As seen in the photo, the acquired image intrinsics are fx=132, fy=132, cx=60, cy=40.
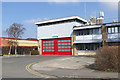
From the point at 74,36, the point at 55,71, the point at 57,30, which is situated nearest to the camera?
the point at 55,71

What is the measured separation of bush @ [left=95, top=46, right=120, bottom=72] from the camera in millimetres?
8230

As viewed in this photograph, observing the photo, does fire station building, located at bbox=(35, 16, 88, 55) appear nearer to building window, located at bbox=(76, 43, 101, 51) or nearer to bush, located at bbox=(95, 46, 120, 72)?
building window, located at bbox=(76, 43, 101, 51)

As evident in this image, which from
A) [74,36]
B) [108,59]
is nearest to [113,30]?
[74,36]

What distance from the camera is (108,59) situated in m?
8.59

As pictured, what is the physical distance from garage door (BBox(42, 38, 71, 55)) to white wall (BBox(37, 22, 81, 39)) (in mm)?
1071

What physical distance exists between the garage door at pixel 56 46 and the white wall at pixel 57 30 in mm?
1071

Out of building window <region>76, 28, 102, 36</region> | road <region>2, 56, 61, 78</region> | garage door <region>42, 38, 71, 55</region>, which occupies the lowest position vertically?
road <region>2, 56, 61, 78</region>

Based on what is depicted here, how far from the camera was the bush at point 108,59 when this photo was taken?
8230mm

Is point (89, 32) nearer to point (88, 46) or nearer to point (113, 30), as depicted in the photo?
point (88, 46)

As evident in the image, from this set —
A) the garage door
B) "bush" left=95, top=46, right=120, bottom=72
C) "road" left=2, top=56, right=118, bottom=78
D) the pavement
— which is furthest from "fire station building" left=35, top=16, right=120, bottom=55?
"bush" left=95, top=46, right=120, bottom=72

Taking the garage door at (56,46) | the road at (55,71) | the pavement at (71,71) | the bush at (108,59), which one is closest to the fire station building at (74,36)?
the garage door at (56,46)

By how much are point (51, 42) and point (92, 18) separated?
12128 millimetres

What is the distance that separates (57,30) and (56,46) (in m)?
3.49

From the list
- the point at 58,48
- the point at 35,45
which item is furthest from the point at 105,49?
the point at 35,45
